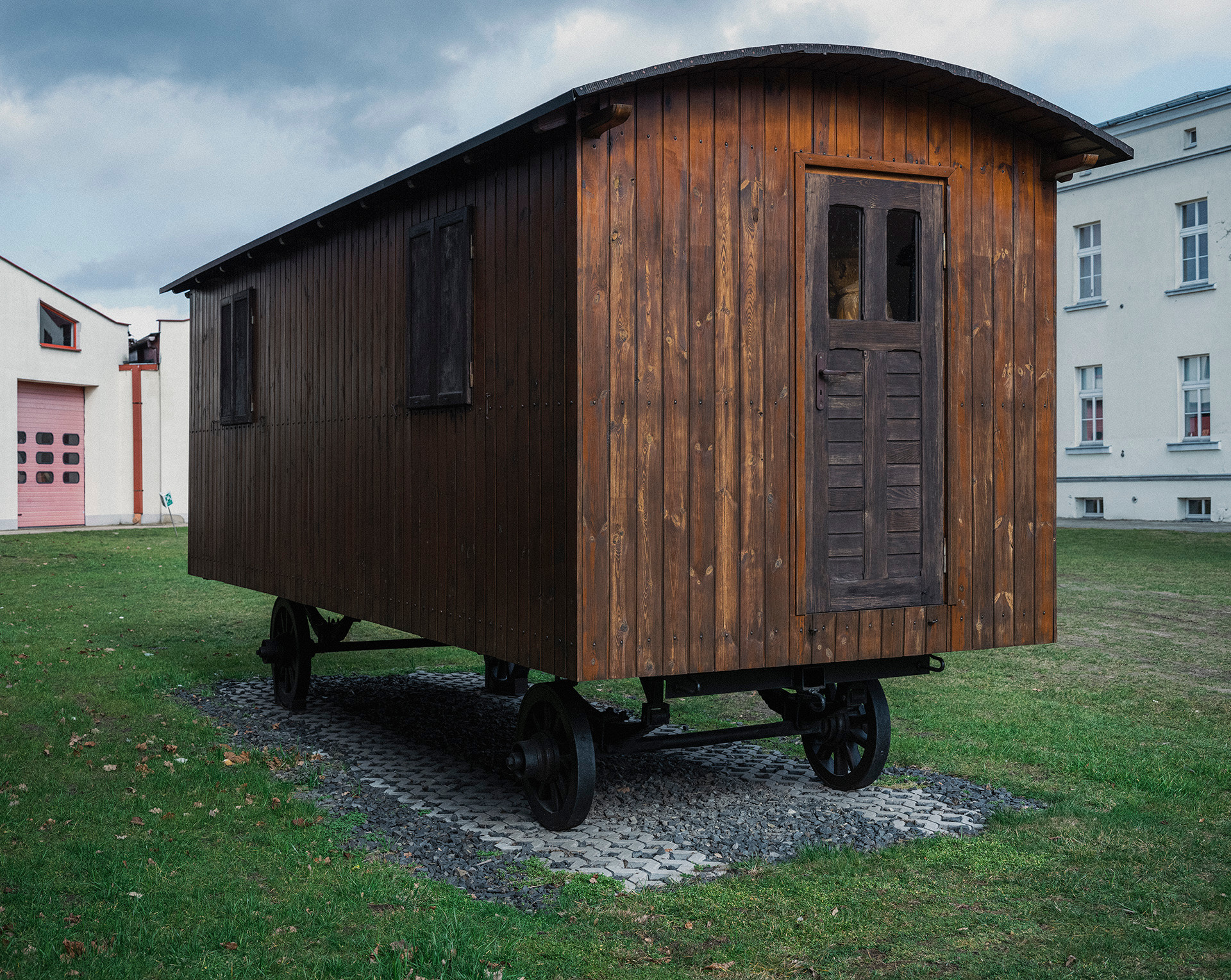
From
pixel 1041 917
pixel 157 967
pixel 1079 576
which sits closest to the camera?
pixel 157 967

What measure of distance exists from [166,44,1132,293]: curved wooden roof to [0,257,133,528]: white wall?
82.9ft

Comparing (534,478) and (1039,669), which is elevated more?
(534,478)

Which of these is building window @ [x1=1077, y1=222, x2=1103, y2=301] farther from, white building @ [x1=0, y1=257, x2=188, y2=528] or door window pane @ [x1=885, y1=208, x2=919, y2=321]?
door window pane @ [x1=885, y1=208, x2=919, y2=321]

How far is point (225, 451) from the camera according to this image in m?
10.8

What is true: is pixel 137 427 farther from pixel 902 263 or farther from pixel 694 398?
pixel 902 263

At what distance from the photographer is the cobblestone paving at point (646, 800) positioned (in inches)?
227

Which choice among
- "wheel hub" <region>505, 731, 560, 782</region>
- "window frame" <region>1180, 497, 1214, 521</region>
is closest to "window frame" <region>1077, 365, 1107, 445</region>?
"window frame" <region>1180, 497, 1214, 521</region>

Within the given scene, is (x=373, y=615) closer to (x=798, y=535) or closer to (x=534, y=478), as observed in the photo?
(x=534, y=478)

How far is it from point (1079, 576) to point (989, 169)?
12.7m

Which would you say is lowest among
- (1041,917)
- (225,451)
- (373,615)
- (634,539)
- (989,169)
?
(1041,917)

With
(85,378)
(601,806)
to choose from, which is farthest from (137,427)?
(601,806)

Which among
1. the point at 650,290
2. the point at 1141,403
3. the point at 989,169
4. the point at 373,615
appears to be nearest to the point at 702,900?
the point at 650,290

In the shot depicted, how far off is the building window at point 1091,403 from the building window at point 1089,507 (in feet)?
4.57

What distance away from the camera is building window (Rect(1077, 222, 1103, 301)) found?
26984 mm
